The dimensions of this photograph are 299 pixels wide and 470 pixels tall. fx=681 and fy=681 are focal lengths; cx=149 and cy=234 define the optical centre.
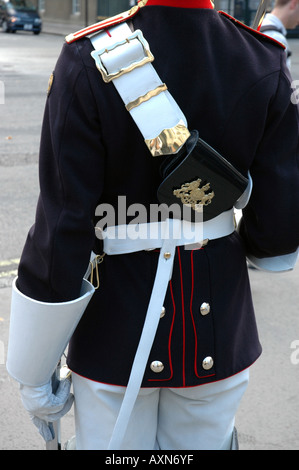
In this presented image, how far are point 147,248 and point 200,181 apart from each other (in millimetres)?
216

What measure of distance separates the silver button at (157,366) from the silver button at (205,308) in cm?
17

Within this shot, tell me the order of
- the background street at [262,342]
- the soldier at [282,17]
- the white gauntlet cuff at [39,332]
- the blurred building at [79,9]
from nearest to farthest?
the white gauntlet cuff at [39,332] → the background street at [262,342] → the soldier at [282,17] → the blurred building at [79,9]

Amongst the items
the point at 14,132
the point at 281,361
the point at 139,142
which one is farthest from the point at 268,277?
the point at 14,132

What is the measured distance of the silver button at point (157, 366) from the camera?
1.77 metres

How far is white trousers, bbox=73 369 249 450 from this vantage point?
1.79m

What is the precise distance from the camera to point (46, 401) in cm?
178

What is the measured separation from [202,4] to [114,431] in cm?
106

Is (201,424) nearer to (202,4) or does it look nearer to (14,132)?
(202,4)

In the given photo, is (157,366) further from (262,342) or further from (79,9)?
(79,9)

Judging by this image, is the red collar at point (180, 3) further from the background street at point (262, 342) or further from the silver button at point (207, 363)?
the background street at point (262, 342)

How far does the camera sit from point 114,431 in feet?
5.62

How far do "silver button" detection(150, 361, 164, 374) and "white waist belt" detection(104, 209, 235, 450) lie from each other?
0.06m
